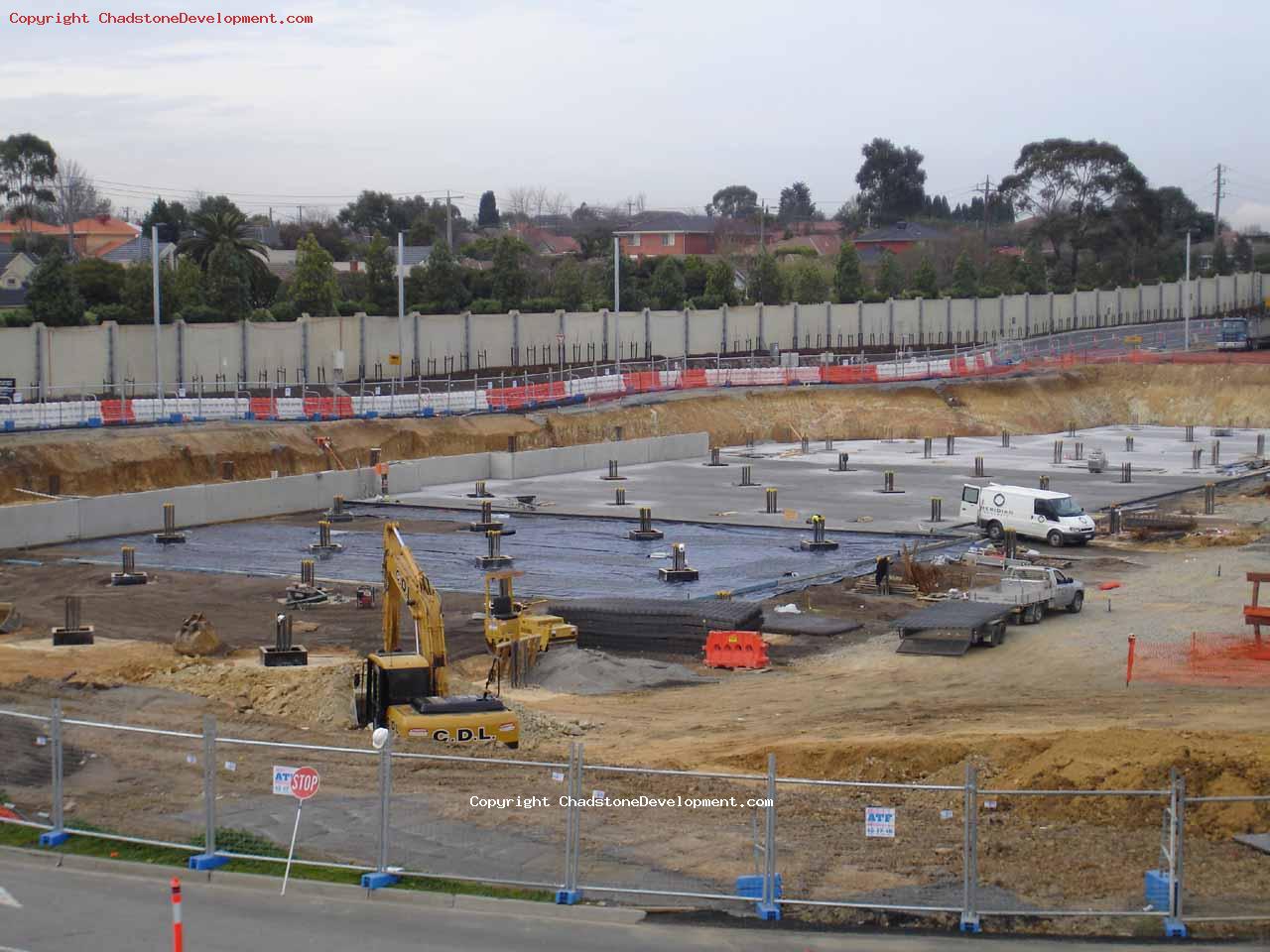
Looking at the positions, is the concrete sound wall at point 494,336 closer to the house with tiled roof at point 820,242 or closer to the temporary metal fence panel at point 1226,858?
the house with tiled roof at point 820,242

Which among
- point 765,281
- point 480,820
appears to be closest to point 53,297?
point 765,281

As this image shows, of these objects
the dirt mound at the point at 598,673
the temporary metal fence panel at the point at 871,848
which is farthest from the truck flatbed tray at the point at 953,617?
the temporary metal fence panel at the point at 871,848

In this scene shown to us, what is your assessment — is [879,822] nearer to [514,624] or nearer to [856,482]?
[514,624]

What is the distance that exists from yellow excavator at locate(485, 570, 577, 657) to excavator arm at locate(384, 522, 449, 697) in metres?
3.71

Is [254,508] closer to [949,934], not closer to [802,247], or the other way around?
[949,934]

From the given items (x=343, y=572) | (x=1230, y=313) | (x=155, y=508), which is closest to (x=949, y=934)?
(x=343, y=572)

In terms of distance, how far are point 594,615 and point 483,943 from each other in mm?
17200

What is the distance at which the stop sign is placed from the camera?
45.0 feet

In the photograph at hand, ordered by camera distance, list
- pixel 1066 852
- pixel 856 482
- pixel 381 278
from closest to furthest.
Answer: pixel 1066 852 < pixel 856 482 < pixel 381 278

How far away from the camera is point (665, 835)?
14.8 meters

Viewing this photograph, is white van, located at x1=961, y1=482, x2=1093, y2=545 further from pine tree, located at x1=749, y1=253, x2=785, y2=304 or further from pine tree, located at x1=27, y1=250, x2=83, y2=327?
pine tree, located at x1=749, y1=253, x2=785, y2=304

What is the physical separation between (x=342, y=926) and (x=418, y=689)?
7306mm

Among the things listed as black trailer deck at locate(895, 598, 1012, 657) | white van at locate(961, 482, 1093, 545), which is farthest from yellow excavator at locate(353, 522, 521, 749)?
white van at locate(961, 482, 1093, 545)

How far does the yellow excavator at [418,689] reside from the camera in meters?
18.9
